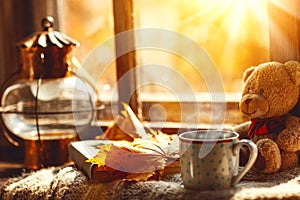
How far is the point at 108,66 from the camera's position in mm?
1324

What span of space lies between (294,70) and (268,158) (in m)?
0.17

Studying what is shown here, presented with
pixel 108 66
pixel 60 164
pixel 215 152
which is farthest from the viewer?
pixel 108 66

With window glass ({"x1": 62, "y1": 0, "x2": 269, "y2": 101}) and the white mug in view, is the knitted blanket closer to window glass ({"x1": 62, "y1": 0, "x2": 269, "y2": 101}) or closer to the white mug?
the white mug

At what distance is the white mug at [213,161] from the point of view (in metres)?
0.77

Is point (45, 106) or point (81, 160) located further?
point (45, 106)

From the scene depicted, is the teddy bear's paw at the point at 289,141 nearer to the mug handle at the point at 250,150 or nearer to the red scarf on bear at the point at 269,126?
the red scarf on bear at the point at 269,126

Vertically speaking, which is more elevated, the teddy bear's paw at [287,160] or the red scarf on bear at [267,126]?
the red scarf on bear at [267,126]

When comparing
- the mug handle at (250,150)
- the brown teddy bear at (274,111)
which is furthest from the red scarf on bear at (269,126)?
the mug handle at (250,150)

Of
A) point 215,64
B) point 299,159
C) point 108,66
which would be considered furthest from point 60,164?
point 299,159

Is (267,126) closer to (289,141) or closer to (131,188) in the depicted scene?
(289,141)

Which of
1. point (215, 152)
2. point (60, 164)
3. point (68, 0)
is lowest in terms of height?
point (60, 164)

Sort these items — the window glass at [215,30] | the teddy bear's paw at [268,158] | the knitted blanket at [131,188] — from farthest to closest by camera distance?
the window glass at [215,30]
the teddy bear's paw at [268,158]
the knitted blanket at [131,188]

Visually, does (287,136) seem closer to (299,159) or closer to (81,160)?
(299,159)

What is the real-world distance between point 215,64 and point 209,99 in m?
0.09
